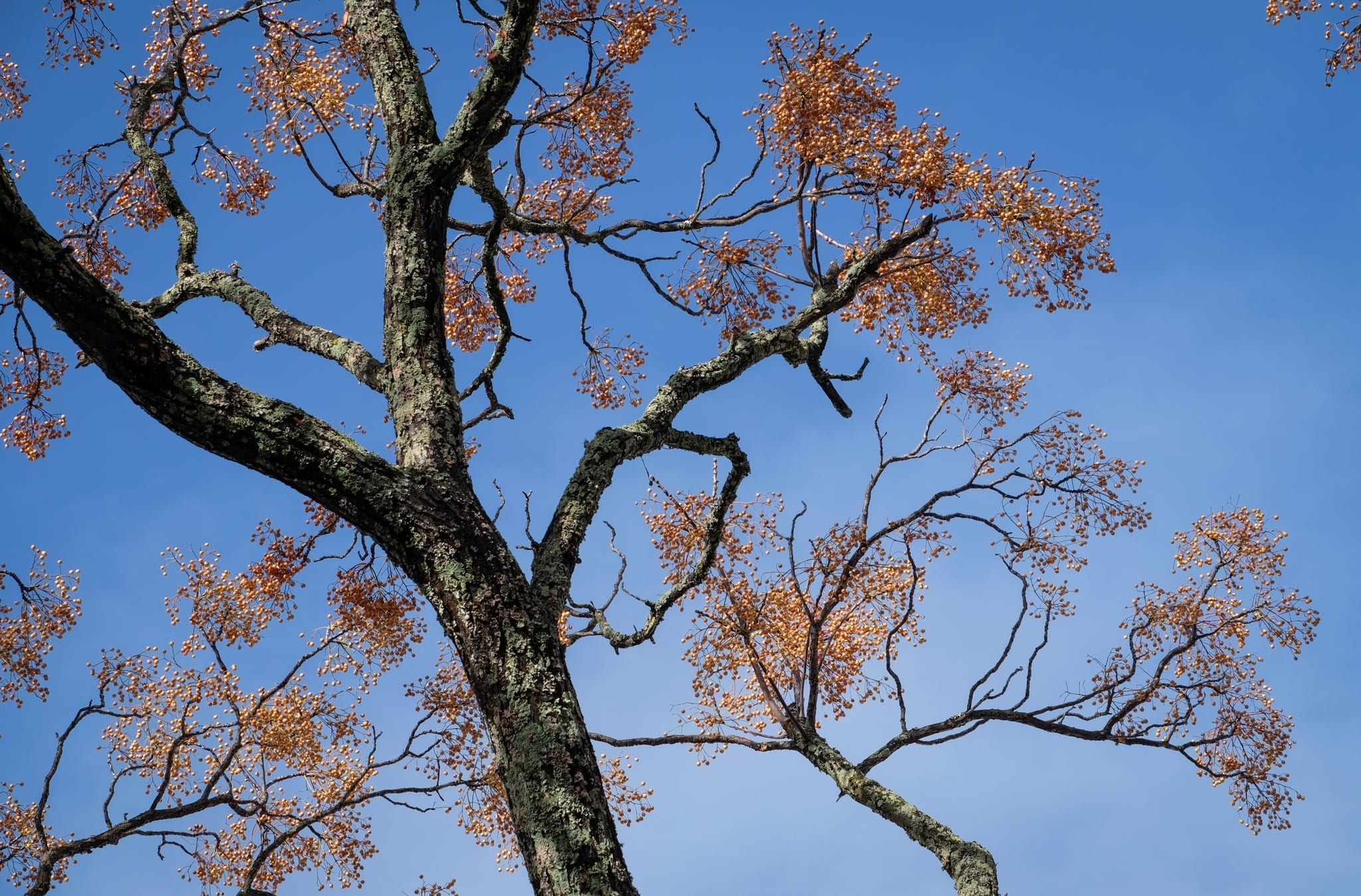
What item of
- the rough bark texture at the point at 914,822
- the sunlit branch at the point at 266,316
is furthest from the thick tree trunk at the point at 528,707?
the rough bark texture at the point at 914,822

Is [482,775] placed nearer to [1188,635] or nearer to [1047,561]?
[1047,561]

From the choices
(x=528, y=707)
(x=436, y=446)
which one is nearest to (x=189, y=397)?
(x=436, y=446)

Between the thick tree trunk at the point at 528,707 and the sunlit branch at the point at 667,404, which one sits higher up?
the sunlit branch at the point at 667,404

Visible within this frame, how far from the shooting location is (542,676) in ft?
16.1

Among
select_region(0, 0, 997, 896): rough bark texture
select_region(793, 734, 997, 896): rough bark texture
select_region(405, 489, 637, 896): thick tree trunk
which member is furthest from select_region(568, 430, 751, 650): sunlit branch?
select_region(793, 734, 997, 896): rough bark texture

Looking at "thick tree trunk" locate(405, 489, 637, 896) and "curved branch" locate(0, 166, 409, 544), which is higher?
"curved branch" locate(0, 166, 409, 544)

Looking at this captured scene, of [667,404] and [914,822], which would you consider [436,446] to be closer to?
[667,404]

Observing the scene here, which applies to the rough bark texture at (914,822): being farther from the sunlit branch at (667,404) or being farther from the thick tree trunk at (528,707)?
the thick tree trunk at (528,707)

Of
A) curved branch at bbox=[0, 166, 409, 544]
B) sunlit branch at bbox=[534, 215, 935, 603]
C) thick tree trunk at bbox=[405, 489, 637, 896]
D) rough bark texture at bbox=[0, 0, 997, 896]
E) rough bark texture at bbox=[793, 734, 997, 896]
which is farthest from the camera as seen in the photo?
rough bark texture at bbox=[793, 734, 997, 896]

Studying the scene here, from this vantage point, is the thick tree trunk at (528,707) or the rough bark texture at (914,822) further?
the rough bark texture at (914,822)

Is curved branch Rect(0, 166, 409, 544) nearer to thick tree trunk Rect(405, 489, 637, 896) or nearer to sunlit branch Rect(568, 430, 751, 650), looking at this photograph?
thick tree trunk Rect(405, 489, 637, 896)

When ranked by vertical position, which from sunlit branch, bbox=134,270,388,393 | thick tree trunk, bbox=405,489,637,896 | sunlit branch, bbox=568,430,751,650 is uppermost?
sunlit branch, bbox=134,270,388,393

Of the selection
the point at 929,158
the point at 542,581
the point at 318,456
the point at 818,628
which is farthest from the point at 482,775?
the point at 929,158

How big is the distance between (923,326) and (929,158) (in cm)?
192
